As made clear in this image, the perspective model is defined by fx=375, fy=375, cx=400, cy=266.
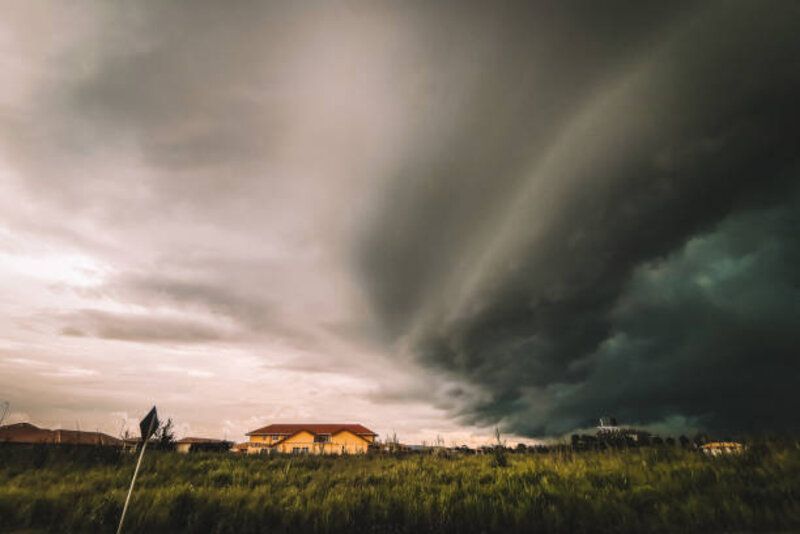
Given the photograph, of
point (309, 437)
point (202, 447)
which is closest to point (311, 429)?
point (309, 437)

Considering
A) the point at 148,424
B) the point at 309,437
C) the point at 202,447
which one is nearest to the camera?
the point at 148,424

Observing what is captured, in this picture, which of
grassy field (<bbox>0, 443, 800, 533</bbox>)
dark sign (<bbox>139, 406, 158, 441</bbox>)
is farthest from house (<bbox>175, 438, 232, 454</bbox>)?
dark sign (<bbox>139, 406, 158, 441</bbox>)

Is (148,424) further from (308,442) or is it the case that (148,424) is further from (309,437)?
(309,437)

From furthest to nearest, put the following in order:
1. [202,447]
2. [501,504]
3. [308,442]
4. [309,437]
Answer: [309,437]
[308,442]
[202,447]
[501,504]

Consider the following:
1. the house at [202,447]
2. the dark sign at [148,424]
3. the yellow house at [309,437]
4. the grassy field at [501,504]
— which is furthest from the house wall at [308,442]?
the dark sign at [148,424]

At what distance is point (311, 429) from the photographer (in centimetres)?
7675

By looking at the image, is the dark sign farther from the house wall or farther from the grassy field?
the house wall

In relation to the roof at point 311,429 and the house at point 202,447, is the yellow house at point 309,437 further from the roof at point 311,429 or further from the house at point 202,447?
the house at point 202,447

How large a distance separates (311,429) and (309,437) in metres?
2.85

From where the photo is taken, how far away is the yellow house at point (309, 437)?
7206 centimetres

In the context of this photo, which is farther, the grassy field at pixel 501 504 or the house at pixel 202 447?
the house at pixel 202 447

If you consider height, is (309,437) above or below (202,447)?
above

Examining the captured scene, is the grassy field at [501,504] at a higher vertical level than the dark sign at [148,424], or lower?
lower

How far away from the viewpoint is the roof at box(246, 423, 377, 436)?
76.8 metres
